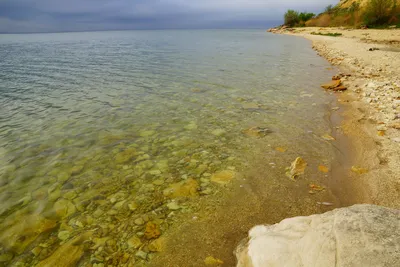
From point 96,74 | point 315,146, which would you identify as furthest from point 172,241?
point 96,74

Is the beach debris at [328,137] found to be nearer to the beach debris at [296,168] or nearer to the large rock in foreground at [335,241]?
the beach debris at [296,168]

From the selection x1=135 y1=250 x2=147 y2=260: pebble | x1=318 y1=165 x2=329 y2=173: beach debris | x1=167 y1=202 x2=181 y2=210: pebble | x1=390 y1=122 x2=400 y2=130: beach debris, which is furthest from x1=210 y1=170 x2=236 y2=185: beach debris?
x1=390 y1=122 x2=400 y2=130: beach debris

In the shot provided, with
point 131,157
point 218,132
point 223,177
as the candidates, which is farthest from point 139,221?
point 218,132

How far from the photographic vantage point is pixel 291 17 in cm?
11000

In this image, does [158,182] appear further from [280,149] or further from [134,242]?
[280,149]

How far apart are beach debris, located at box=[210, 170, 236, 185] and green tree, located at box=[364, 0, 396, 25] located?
74162 millimetres

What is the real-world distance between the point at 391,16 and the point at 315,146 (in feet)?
239

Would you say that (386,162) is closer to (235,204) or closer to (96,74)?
(235,204)

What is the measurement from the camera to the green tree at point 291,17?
357ft

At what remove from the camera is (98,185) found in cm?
543

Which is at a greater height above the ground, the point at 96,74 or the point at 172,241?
the point at 96,74

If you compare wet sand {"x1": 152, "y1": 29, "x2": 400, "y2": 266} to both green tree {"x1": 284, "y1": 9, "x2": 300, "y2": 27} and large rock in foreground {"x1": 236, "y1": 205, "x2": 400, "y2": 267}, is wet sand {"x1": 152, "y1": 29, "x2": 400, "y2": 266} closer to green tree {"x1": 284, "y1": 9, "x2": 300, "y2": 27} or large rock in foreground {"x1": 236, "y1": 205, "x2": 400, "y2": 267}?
large rock in foreground {"x1": 236, "y1": 205, "x2": 400, "y2": 267}

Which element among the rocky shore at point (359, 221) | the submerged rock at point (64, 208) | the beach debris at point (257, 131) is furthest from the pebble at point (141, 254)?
the beach debris at point (257, 131)

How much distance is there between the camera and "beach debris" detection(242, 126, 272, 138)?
786 centimetres
